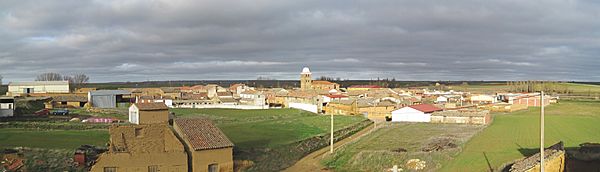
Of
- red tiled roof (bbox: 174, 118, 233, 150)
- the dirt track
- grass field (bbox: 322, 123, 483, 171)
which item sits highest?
red tiled roof (bbox: 174, 118, 233, 150)

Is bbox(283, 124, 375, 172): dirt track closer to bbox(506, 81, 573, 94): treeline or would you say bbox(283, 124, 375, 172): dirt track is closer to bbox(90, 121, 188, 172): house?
bbox(90, 121, 188, 172): house

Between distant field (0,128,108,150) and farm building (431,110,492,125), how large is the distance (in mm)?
37383

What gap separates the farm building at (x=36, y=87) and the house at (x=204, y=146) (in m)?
79.4

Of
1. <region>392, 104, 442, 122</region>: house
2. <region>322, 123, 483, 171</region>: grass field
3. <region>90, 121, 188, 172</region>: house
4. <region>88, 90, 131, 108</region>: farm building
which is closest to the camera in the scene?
<region>90, 121, 188, 172</region>: house

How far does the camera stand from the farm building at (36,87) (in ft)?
314

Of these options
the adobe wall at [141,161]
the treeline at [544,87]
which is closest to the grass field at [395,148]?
the adobe wall at [141,161]

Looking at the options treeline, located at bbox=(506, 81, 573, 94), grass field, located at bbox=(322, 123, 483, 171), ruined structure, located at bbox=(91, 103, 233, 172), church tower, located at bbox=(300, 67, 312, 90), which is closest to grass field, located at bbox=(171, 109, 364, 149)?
grass field, located at bbox=(322, 123, 483, 171)

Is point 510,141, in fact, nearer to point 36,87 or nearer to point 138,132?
point 138,132

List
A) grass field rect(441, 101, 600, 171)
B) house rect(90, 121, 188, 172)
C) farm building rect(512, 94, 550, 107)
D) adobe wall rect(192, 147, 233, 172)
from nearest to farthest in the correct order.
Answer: house rect(90, 121, 188, 172) < adobe wall rect(192, 147, 233, 172) < grass field rect(441, 101, 600, 171) < farm building rect(512, 94, 550, 107)

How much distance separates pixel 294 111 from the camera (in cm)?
7300

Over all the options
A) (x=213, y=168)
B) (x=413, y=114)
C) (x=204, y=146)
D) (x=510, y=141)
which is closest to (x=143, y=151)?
(x=204, y=146)

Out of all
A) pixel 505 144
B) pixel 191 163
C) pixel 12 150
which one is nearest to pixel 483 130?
pixel 505 144

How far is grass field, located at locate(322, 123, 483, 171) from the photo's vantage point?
96.9ft

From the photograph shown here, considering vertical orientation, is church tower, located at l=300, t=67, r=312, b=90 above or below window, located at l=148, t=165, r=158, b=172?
above
